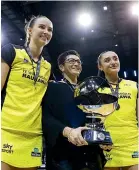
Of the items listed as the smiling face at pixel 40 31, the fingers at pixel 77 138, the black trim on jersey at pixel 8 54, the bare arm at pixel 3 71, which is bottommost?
the fingers at pixel 77 138

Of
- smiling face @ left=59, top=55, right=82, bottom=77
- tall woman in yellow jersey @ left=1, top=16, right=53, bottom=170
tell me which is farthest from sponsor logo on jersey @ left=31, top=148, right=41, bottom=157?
smiling face @ left=59, top=55, right=82, bottom=77

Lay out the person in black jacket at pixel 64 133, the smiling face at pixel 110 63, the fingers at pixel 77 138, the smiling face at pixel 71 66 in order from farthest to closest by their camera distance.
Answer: the smiling face at pixel 110 63
the smiling face at pixel 71 66
the person in black jacket at pixel 64 133
the fingers at pixel 77 138

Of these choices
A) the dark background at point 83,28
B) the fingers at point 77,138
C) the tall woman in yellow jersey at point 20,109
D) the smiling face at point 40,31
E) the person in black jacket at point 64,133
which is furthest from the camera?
the dark background at point 83,28

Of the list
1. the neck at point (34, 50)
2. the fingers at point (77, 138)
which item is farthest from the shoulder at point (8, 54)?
the fingers at point (77, 138)

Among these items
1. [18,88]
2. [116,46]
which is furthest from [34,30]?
[116,46]

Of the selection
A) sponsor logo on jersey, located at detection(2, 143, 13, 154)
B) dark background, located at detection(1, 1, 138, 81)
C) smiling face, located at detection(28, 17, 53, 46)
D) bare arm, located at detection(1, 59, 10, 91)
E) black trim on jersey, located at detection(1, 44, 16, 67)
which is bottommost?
sponsor logo on jersey, located at detection(2, 143, 13, 154)

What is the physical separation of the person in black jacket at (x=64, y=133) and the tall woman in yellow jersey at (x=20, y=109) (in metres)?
0.06

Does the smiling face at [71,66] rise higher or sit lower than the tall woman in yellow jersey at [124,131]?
higher

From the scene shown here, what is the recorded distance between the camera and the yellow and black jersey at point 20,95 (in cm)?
139

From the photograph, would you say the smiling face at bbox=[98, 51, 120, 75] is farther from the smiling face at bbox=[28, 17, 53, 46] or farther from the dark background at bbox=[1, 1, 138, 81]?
the dark background at bbox=[1, 1, 138, 81]

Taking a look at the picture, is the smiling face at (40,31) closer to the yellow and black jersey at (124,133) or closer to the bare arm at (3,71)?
the bare arm at (3,71)

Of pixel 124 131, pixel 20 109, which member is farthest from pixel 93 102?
pixel 124 131

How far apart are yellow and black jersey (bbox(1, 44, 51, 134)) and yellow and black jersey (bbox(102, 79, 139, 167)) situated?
0.65 metres

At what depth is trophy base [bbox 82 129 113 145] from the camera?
3.70ft
